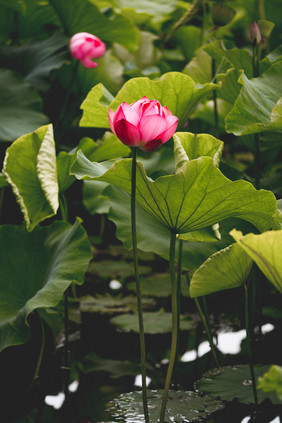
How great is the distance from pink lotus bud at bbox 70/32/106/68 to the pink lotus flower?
29.9 inches

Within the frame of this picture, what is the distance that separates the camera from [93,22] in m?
1.78

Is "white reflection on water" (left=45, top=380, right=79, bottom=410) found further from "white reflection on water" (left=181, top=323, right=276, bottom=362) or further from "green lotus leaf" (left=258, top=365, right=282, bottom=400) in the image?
"green lotus leaf" (left=258, top=365, right=282, bottom=400)

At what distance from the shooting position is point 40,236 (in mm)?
1200

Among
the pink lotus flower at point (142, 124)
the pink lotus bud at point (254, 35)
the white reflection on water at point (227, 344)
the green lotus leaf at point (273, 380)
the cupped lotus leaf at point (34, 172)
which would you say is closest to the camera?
the green lotus leaf at point (273, 380)

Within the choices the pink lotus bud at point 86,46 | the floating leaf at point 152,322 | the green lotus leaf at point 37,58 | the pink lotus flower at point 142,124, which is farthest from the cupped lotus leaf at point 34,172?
the green lotus leaf at point 37,58

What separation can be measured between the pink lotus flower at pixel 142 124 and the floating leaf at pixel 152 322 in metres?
0.66

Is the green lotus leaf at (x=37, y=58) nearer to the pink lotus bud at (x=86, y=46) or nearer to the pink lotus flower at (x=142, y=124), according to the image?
the pink lotus bud at (x=86, y=46)

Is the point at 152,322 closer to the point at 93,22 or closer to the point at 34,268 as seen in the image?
the point at 34,268

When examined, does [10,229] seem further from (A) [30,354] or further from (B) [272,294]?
(B) [272,294]

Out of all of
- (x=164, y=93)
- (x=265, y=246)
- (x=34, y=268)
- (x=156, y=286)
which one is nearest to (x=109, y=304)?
(x=156, y=286)

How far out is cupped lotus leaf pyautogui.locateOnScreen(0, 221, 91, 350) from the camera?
103cm

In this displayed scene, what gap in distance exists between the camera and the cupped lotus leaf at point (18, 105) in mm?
1565

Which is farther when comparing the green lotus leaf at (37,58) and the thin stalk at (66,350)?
the green lotus leaf at (37,58)

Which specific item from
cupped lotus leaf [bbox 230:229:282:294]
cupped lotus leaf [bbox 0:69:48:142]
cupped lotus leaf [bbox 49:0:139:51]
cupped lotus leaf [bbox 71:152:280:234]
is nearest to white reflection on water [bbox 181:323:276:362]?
cupped lotus leaf [bbox 71:152:280:234]
